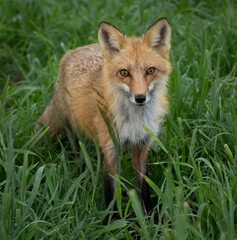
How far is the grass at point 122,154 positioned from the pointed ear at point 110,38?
0.75m

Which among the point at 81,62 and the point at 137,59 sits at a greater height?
the point at 137,59

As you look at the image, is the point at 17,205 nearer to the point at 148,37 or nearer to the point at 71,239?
the point at 71,239

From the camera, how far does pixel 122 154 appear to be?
352 centimetres

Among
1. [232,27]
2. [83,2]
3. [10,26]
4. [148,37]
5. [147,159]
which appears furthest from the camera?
[83,2]

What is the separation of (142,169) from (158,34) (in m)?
1.14

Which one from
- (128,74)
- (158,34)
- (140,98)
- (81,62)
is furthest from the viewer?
(81,62)

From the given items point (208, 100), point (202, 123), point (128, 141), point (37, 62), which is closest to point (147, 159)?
point (128, 141)

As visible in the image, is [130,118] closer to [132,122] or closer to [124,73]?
[132,122]

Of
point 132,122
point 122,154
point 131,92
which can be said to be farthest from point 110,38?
point 122,154

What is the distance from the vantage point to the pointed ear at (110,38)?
317cm

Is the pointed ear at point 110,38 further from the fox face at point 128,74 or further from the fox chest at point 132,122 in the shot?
the fox chest at point 132,122

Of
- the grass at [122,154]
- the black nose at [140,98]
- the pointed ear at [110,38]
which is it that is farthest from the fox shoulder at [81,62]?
the black nose at [140,98]

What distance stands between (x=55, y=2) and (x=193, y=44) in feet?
8.27

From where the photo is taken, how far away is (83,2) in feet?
21.4
